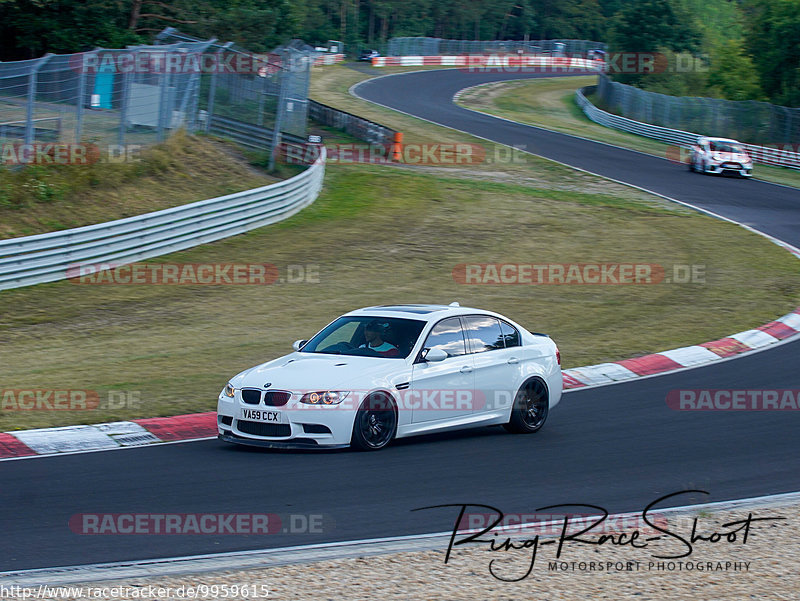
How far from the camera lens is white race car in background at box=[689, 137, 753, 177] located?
123 feet

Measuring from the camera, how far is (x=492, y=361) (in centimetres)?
1061

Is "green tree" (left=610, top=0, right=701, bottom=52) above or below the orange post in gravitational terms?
above

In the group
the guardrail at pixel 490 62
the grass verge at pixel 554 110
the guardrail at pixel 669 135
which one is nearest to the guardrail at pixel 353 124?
the grass verge at pixel 554 110

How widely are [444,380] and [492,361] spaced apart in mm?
695

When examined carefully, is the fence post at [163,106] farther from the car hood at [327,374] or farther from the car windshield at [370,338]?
the car hood at [327,374]

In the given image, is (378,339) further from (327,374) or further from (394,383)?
(327,374)

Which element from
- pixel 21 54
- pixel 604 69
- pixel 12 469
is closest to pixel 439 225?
pixel 12 469

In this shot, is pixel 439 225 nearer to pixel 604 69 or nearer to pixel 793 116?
pixel 793 116

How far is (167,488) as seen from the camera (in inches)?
322

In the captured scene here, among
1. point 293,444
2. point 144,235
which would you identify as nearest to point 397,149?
point 144,235

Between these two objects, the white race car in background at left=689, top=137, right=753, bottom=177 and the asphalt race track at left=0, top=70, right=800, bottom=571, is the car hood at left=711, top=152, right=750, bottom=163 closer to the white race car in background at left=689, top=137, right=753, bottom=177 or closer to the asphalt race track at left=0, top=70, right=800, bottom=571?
the white race car in background at left=689, top=137, right=753, bottom=177

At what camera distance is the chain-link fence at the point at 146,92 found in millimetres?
19031

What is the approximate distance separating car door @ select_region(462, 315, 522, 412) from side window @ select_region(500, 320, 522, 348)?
13mm

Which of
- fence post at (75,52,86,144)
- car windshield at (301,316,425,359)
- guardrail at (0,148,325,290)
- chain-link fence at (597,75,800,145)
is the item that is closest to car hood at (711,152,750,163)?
chain-link fence at (597,75,800,145)
